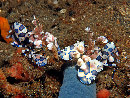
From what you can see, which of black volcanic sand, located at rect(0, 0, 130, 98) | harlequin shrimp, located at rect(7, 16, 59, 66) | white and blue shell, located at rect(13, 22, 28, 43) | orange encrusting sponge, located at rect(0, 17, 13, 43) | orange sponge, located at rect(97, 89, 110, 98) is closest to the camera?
orange sponge, located at rect(97, 89, 110, 98)

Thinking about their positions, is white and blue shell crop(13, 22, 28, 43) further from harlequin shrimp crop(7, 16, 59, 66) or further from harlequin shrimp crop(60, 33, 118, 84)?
harlequin shrimp crop(60, 33, 118, 84)

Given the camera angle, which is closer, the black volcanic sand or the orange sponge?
the orange sponge

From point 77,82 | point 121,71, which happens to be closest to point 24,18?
point 77,82

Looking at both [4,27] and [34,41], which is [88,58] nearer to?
[34,41]

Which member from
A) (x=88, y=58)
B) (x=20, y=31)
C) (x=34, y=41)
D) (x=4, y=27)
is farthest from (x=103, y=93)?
(x=4, y=27)

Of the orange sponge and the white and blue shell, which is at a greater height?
the white and blue shell

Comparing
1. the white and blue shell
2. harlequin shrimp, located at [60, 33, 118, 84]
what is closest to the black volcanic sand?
harlequin shrimp, located at [60, 33, 118, 84]

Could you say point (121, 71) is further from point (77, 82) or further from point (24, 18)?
point (24, 18)

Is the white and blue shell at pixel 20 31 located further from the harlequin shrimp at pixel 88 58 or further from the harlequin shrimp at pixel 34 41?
the harlequin shrimp at pixel 88 58
